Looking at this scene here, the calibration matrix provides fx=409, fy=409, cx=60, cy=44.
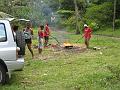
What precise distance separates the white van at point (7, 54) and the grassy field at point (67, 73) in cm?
43

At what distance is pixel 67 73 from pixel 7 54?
306 centimetres

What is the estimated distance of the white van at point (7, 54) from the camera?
1087cm

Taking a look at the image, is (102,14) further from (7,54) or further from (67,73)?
(7,54)

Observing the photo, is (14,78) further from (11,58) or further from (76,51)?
(76,51)

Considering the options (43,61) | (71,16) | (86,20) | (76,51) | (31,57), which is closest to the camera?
(43,61)

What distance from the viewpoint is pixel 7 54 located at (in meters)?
10.9

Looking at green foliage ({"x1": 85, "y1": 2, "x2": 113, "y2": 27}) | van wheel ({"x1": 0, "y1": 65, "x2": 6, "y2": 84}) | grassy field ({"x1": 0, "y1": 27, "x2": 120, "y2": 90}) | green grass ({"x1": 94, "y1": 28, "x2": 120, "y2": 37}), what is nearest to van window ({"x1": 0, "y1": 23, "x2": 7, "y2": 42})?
van wheel ({"x1": 0, "y1": 65, "x2": 6, "y2": 84})

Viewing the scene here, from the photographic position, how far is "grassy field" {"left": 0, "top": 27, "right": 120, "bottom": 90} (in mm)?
10953

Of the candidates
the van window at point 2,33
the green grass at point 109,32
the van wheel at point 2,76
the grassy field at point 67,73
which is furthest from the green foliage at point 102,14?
the van wheel at point 2,76

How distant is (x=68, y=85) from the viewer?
11.1 m

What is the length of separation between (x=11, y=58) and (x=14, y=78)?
59.0 inches

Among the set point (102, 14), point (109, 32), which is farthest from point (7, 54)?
point (102, 14)

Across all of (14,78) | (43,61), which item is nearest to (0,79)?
(14,78)

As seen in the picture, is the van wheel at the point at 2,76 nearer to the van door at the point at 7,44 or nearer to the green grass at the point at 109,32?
the van door at the point at 7,44
